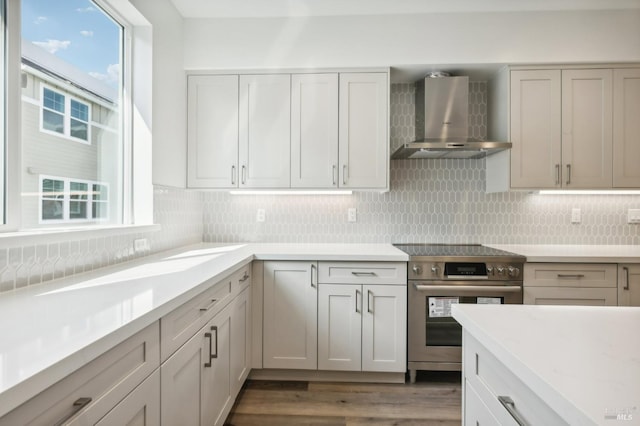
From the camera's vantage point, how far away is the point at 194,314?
1.51m

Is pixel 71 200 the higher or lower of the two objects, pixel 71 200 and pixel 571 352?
the higher

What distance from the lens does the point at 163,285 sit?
4.75 feet

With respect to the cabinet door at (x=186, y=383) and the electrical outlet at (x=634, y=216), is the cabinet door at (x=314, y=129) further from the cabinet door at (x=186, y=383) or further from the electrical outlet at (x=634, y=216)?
the electrical outlet at (x=634, y=216)

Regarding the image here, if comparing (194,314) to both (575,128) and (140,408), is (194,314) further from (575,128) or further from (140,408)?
(575,128)

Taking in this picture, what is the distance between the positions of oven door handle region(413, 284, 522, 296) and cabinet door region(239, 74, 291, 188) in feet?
4.37

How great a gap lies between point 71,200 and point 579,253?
3.27 metres

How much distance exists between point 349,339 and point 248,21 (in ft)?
8.43

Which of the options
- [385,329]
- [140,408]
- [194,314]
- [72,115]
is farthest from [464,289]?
[72,115]

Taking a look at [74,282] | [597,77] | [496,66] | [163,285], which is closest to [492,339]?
[163,285]

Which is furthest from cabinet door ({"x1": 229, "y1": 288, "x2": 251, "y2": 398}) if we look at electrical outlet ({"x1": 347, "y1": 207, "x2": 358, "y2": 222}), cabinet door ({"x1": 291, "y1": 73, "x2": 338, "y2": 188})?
electrical outlet ({"x1": 347, "y1": 207, "x2": 358, "y2": 222})

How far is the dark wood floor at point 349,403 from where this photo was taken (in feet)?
6.96

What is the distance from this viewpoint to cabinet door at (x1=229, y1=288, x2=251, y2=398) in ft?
6.87

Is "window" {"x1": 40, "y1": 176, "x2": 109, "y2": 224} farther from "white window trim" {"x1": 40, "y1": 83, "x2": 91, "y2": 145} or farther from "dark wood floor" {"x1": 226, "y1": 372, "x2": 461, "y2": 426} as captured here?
"dark wood floor" {"x1": 226, "y1": 372, "x2": 461, "y2": 426}

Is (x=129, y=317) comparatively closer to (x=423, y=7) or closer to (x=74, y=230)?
(x=74, y=230)
